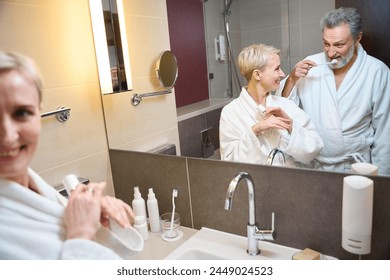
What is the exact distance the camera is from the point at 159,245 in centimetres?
105

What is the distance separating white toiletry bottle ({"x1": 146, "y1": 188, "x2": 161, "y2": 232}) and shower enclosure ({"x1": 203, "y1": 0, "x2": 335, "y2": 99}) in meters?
0.39

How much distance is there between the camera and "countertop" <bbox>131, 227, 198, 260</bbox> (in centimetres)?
99

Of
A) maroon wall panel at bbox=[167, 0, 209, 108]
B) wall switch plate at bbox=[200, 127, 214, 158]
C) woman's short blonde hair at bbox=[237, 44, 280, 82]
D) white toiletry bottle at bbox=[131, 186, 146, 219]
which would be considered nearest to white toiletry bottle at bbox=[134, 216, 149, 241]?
white toiletry bottle at bbox=[131, 186, 146, 219]

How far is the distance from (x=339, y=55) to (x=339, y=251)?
52cm

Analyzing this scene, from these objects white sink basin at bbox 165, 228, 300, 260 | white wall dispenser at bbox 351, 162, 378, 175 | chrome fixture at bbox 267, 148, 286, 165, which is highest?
chrome fixture at bbox 267, 148, 286, 165

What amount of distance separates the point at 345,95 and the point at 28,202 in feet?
2.44

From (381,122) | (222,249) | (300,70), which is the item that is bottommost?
(222,249)

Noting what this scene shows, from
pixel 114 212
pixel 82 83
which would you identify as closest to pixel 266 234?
pixel 114 212

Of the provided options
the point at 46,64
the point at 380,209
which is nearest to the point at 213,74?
the point at 46,64

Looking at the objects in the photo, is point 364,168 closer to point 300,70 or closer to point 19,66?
point 300,70

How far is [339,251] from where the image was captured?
0.91m

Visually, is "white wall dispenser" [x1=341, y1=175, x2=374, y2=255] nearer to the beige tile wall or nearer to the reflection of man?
the reflection of man

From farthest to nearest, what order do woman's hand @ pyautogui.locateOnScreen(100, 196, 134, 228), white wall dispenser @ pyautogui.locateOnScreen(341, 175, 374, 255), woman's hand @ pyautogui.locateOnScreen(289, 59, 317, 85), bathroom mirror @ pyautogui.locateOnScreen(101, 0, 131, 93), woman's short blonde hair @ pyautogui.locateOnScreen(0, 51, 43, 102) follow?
1. bathroom mirror @ pyautogui.locateOnScreen(101, 0, 131, 93)
2. woman's hand @ pyautogui.locateOnScreen(289, 59, 317, 85)
3. white wall dispenser @ pyautogui.locateOnScreen(341, 175, 374, 255)
4. woman's hand @ pyautogui.locateOnScreen(100, 196, 134, 228)
5. woman's short blonde hair @ pyautogui.locateOnScreen(0, 51, 43, 102)
